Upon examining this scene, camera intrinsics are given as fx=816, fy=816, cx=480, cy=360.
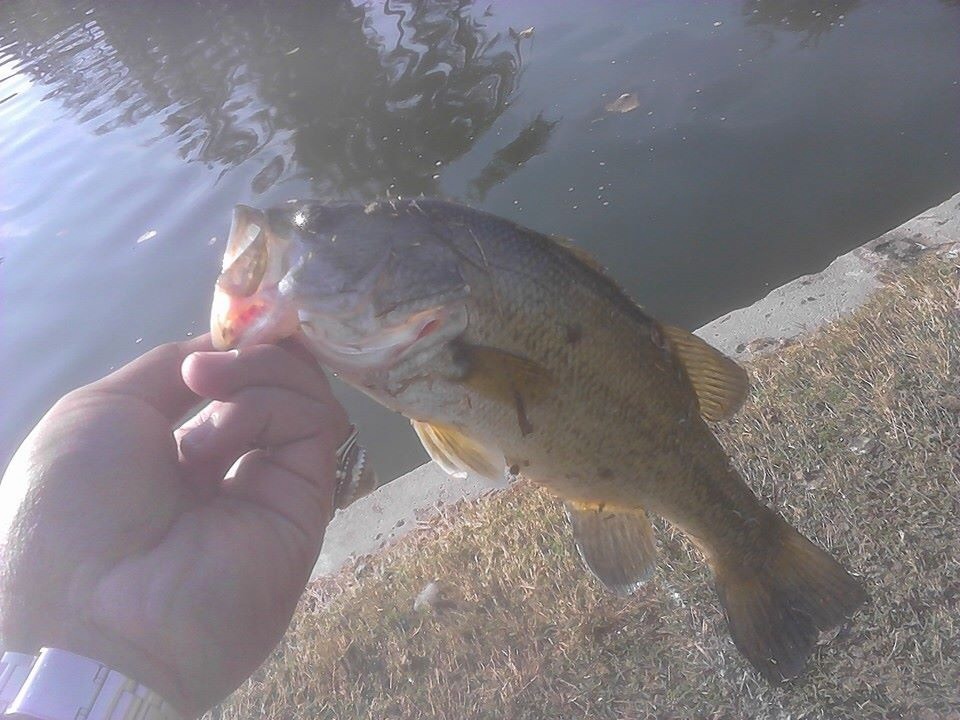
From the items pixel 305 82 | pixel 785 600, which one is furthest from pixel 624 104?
pixel 785 600

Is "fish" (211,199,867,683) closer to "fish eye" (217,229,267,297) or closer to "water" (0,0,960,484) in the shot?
"fish eye" (217,229,267,297)

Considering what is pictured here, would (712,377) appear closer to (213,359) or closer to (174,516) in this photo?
(213,359)

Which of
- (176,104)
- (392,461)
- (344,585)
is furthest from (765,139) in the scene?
(176,104)

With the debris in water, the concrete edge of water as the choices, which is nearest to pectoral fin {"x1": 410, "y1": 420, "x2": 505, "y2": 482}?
the concrete edge of water

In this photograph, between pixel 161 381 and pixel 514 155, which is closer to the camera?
pixel 161 381

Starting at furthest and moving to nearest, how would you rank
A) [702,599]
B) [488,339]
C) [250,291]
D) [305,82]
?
1. [305,82]
2. [702,599]
3. [488,339]
4. [250,291]

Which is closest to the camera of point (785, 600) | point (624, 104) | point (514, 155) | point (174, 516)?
point (174, 516)

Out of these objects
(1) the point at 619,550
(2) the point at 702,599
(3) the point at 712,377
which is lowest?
(2) the point at 702,599
